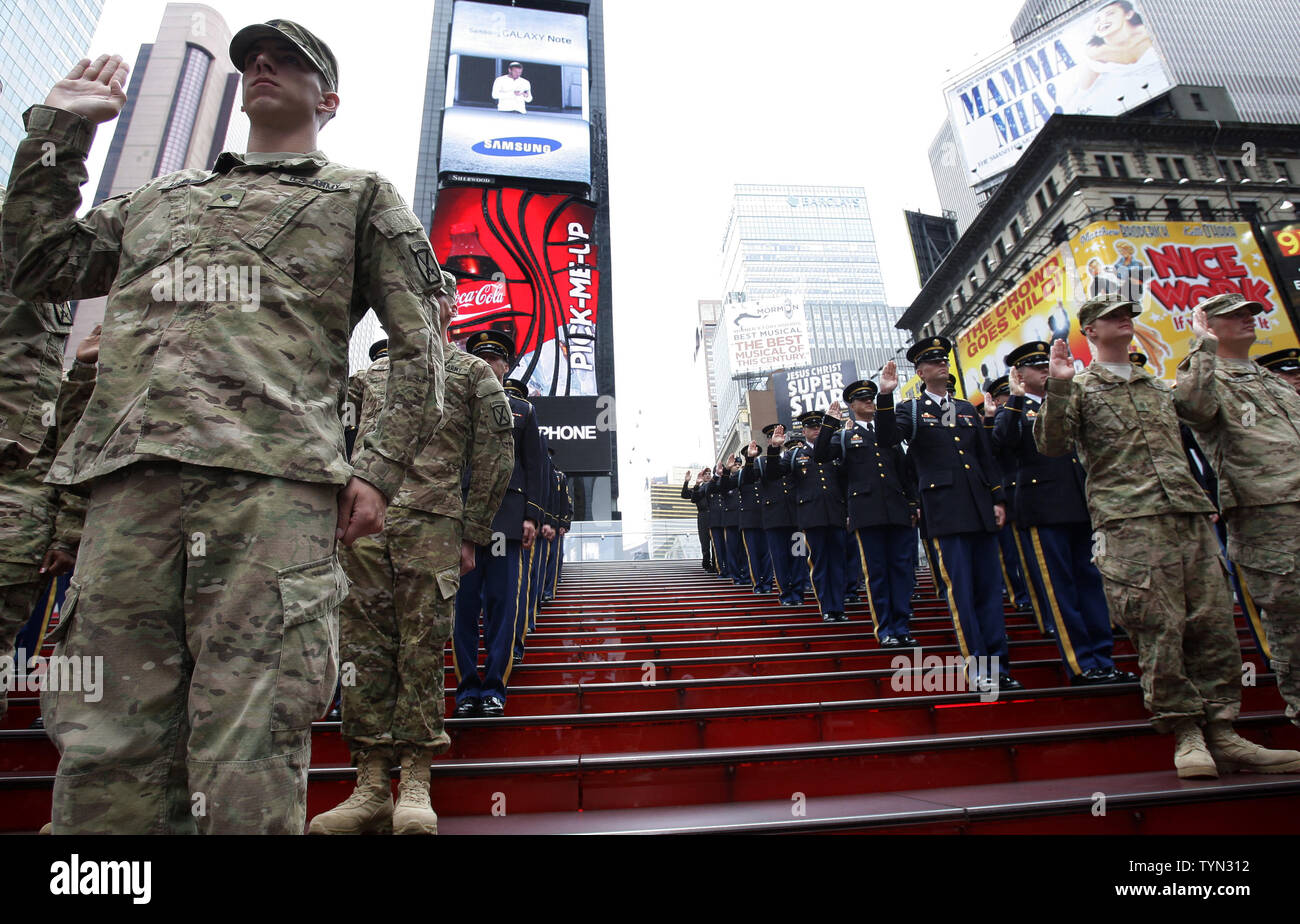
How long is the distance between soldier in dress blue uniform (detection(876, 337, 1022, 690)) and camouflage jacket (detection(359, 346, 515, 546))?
7.16 feet

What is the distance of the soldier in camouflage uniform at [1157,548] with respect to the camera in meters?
2.56

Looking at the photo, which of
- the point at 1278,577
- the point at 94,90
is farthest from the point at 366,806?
the point at 1278,577

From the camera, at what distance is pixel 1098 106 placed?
81.3 feet

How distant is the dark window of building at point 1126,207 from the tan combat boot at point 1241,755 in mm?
25006

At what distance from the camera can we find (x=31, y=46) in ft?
120

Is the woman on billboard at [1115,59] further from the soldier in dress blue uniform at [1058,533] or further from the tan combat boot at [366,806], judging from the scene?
the tan combat boot at [366,806]

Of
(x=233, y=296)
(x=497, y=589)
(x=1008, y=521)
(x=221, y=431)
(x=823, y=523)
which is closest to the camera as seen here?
(x=221, y=431)

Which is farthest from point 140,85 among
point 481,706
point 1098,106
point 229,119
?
point 481,706

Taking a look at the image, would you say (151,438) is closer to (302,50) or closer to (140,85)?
(302,50)

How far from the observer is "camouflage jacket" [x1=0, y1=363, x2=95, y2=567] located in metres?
2.27

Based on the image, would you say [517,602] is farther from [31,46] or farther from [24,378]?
[31,46]

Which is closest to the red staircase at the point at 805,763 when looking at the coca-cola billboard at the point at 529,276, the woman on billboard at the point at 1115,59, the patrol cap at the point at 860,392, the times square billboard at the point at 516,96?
the patrol cap at the point at 860,392

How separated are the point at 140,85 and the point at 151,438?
87336 millimetres

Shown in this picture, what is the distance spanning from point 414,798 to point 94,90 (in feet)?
7.64
